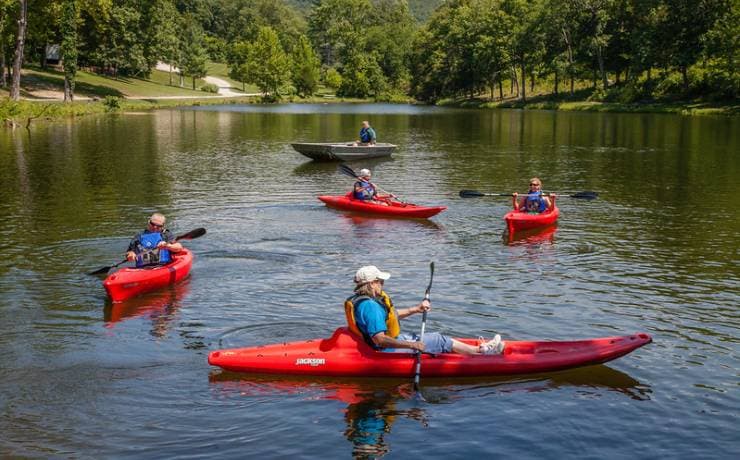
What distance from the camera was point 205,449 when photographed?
10609mm

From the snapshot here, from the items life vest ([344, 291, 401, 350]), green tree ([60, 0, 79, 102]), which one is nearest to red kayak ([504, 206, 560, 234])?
life vest ([344, 291, 401, 350])

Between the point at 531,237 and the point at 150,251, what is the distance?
11.5m

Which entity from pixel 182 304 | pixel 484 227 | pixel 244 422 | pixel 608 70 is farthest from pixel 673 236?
pixel 608 70

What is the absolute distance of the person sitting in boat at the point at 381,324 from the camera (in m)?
12.3

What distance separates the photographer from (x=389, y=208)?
26438mm

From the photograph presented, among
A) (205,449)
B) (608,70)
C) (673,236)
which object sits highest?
(608,70)

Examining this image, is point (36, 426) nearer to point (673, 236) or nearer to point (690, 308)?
point (690, 308)

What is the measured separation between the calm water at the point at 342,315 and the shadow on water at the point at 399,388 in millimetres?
42

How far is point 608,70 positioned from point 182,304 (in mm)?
100481

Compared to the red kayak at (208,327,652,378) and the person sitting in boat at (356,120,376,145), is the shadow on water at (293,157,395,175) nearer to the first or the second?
the person sitting in boat at (356,120,376,145)

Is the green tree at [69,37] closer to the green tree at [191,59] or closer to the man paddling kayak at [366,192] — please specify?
the green tree at [191,59]

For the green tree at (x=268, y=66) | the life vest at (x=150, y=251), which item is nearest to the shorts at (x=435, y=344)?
the life vest at (x=150, y=251)

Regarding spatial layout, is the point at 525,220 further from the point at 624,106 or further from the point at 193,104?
the point at 193,104

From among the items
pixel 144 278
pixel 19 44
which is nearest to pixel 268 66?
pixel 19 44
